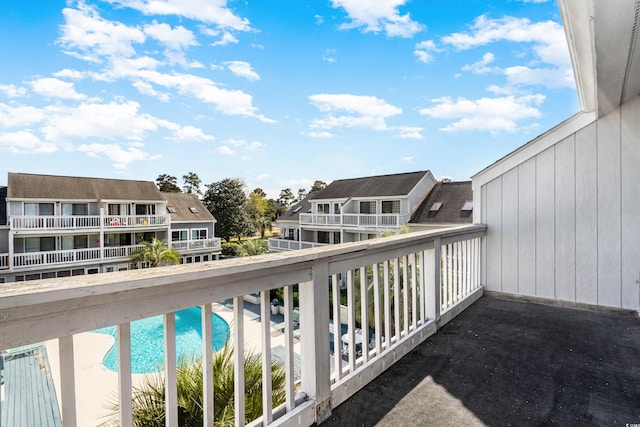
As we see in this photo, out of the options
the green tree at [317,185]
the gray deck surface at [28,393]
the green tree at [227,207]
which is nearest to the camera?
the gray deck surface at [28,393]

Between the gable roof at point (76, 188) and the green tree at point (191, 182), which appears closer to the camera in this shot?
the gable roof at point (76, 188)

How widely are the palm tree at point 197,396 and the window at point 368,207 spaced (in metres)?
15.1

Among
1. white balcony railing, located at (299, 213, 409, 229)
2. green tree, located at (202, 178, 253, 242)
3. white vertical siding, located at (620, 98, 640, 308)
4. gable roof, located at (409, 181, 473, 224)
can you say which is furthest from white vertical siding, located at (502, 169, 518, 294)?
green tree, located at (202, 178, 253, 242)

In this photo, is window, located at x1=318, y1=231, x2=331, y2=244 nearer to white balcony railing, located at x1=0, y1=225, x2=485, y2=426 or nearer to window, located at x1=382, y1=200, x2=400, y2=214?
window, located at x1=382, y1=200, x2=400, y2=214

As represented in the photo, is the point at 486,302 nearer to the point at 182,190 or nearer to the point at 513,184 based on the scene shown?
the point at 513,184

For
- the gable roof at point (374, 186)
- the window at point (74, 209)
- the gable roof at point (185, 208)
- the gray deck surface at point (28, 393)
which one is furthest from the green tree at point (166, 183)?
the gray deck surface at point (28, 393)

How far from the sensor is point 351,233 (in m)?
17.0

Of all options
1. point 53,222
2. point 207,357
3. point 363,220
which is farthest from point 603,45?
point 53,222

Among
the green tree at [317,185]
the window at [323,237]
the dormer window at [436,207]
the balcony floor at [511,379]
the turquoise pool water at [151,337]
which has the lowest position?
the turquoise pool water at [151,337]

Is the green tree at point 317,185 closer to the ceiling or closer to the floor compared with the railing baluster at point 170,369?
closer to the ceiling

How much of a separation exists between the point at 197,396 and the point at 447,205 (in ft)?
47.1

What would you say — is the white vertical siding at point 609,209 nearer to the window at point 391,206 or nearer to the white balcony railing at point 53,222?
the window at point 391,206

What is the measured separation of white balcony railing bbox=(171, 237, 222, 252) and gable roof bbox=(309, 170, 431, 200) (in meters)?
6.82

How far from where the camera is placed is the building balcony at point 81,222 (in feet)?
45.5
